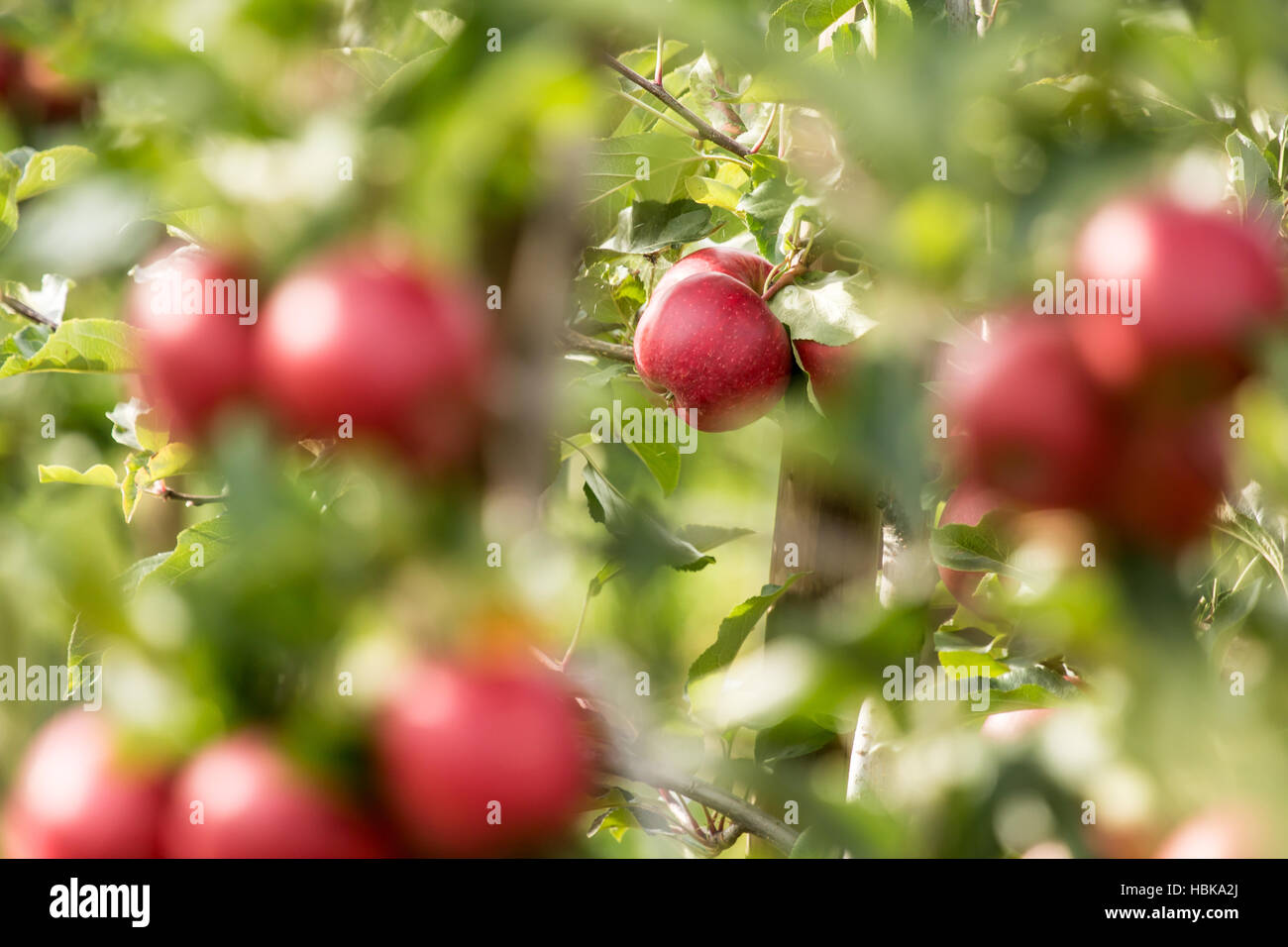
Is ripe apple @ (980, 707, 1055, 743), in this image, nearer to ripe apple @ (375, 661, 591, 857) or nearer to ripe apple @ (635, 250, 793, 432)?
ripe apple @ (635, 250, 793, 432)

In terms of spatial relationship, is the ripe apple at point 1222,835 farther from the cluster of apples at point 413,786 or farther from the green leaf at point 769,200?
the green leaf at point 769,200

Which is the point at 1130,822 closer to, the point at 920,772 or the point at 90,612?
the point at 920,772

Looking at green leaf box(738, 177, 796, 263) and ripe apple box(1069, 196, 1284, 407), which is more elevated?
green leaf box(738, 177, 796, 263)

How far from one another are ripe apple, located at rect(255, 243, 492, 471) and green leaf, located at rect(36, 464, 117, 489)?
75cm

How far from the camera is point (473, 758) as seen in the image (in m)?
0.22

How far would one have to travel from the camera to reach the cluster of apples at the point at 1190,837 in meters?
0.28

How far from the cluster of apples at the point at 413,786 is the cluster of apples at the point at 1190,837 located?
0.51ft

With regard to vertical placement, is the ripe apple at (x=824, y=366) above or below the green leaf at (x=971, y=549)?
above

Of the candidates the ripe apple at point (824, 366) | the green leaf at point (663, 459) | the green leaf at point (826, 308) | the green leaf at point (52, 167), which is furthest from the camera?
the green leaf at point (663, 459)

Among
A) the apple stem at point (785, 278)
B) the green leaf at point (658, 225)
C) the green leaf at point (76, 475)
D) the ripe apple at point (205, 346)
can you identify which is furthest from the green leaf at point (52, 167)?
the apple stem at point (785, 278)

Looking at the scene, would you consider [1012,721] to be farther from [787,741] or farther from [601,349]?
[601,349]

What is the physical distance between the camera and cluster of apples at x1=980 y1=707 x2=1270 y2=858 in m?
0.28

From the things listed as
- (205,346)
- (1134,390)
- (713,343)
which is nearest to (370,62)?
(205,346)

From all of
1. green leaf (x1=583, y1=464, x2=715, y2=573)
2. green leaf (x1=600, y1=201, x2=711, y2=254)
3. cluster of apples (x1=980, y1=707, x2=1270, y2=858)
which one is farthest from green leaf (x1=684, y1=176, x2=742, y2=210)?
cluster of apples (x1=980, y1=707, x2=1270, y2=858)
